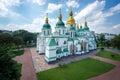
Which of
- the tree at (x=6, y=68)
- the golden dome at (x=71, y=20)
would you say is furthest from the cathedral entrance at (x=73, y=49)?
the tree at (x=6, y=68)

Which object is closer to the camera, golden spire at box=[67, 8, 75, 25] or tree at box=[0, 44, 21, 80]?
tree at box=[0, 44, 21, 80]

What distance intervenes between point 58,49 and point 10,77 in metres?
18.1

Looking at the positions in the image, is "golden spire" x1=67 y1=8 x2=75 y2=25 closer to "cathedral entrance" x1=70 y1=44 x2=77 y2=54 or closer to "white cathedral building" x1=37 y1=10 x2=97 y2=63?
"white cathedral building" x1=37 y1=10 x2=97 y2=63

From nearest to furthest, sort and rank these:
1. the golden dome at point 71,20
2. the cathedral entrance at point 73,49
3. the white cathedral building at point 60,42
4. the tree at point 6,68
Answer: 1. the tree at point 6,68
2. the white cathedral building at point 60,42
3. the cathedral entrance at point 73,49
4. the golden dome at point 71,20

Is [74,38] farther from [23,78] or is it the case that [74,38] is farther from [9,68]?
[9,68]

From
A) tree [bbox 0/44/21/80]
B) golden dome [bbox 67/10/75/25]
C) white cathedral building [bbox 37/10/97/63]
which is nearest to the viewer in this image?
tree [bbox 0/44/21/80]

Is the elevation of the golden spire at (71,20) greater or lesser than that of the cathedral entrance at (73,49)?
greater

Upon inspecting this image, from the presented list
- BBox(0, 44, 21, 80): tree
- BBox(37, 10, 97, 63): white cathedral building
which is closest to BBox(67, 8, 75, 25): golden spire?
BBox(37, 10, 97, 63): white cathedral building

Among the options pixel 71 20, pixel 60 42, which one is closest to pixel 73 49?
pixel 60 42

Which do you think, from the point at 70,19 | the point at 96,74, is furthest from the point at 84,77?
the point at 70,19

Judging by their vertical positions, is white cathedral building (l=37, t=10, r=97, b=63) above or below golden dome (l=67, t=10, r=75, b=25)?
below

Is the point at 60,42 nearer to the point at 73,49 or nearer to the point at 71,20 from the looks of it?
the point at 73,49

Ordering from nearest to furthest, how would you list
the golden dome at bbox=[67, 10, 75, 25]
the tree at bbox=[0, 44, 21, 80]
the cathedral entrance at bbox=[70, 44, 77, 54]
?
the tree at bbox=[0, 44, 21, 80]
the cathedral entrance at bbox=[70, 44, 77, 54]
the golden dome at bbox=[67, 10, 75, 25]

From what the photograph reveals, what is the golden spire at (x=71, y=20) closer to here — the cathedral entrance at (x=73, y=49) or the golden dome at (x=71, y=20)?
the golden dome at (x=71, y=20)
